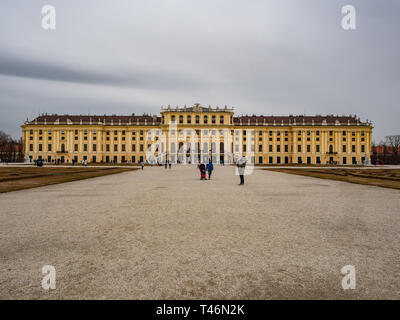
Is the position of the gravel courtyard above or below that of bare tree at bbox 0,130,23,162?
below

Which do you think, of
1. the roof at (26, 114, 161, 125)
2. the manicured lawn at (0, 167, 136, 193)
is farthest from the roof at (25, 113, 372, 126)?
the manicured lawn at (0, 167, 136, 193)

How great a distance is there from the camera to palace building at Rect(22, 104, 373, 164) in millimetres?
75188

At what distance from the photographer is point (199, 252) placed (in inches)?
168

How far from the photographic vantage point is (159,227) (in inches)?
229

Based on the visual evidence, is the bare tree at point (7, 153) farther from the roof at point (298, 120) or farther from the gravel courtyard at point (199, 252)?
the gravel courtyard at point (199, 252)

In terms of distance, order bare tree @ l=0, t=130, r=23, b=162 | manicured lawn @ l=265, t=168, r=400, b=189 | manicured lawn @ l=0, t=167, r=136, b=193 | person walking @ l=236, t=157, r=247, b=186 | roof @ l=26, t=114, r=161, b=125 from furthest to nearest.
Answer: roof @ l=26, t=114, r=161, b=125
bare tree @ l=0, t=130, r=23, b=162
manicured lawn @ l=265, t=168, r=400, b=189
person walking @ l=236, t=157, r=247, b=186
manicured lawn @ l=0, t=167, r=136, b=193

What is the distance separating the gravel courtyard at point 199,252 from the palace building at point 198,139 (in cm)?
6736

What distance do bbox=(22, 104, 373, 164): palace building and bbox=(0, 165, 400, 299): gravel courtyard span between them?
67357 millimetres

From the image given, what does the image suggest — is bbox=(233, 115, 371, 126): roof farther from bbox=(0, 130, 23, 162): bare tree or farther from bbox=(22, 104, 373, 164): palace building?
bbox=(0, 130, 23, 162): bare tree

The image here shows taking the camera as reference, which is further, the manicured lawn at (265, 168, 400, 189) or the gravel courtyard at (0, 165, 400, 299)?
the manicured lawn at (265, 168, 400, 189)
